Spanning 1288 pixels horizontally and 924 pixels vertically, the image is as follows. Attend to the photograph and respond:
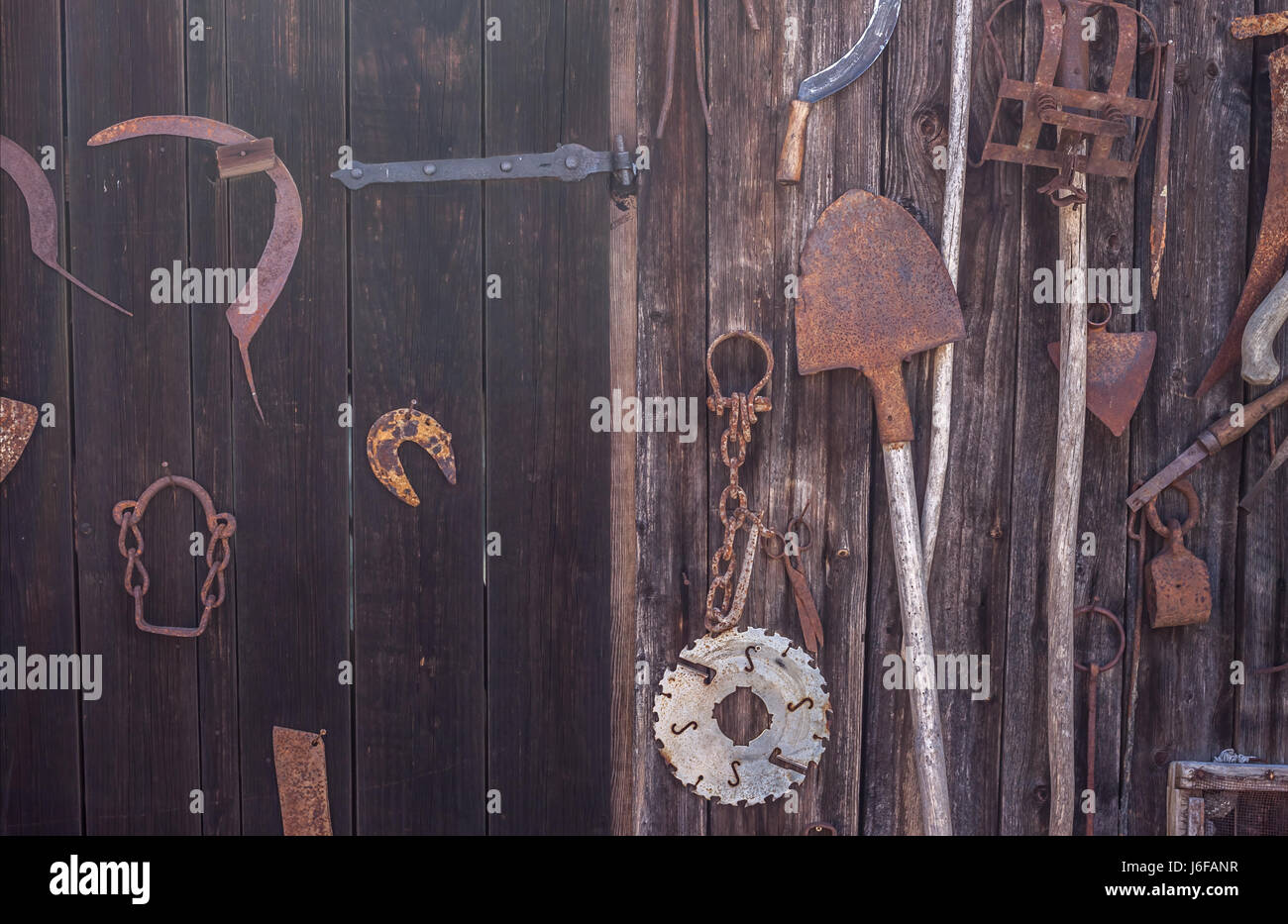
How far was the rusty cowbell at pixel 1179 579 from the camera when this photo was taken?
1.79 m

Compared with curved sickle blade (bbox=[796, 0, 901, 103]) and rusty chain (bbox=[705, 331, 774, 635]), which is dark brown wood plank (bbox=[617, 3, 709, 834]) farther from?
curved sickle blade (bbox=[796, 0, 901, 103])

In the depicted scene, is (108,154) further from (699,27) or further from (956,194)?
(956,194)

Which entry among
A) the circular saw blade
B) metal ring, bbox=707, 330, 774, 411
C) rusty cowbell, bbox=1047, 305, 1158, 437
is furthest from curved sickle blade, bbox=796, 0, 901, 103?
the circular saw blade

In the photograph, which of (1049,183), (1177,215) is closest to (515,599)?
(1049,183)

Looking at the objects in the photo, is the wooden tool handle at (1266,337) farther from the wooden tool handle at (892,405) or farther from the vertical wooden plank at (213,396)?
the vertical wooden plank at (213,396)

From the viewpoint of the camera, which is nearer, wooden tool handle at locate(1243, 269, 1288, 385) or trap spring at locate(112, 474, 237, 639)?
wooden tool handle at locate(1243, 269, 1288, 385)

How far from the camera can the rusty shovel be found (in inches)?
68.6

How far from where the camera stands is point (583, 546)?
1.86 meters

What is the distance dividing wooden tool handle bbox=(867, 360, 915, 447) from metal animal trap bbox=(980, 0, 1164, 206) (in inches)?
18.8

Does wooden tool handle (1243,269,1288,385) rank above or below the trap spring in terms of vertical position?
above

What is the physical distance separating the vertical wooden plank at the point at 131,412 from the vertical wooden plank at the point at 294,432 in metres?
0.14

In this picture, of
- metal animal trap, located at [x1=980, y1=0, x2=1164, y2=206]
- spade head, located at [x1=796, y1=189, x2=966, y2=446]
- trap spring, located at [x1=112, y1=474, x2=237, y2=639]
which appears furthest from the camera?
trap spring, located at [x1=112, y1=474, x2=237, y2=639]

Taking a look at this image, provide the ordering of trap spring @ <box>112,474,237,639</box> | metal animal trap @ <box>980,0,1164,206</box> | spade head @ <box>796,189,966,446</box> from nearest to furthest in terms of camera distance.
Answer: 1. metal animal trap @ <box>980,0,1164,206</box>
2. spade head @ <box>796,189,966,446</box>
3. trap spring @ <box>112,474,237,639</box>

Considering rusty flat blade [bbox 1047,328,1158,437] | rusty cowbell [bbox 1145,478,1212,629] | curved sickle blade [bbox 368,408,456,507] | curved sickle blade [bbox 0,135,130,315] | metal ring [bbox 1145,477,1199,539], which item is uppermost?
curved sickle blade [bbox 0,135,130,315]
